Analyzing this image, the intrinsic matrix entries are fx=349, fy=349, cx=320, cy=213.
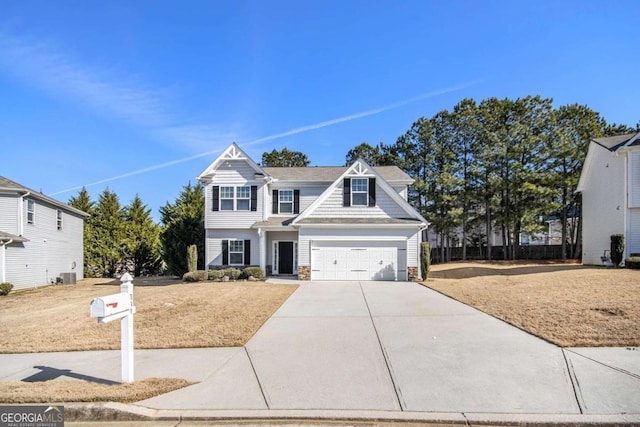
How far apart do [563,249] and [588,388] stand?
31823 mm

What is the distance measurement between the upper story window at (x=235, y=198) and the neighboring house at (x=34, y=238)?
1015cm

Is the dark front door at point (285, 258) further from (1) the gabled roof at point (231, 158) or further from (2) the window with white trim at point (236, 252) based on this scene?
(1) the gabled roof at point (231, 158)

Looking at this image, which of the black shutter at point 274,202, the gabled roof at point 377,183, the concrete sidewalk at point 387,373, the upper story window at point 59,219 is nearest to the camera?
the concrete sidewalk at point 387,373

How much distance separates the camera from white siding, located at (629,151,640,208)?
59.6 feet

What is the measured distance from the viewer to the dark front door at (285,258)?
21.5m

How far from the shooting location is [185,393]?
186 inches

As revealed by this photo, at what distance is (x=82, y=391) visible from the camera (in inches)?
183

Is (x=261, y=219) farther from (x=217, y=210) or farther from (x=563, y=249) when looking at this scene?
(x=563, y=249)

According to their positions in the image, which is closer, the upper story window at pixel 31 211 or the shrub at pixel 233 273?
the shrub at pixel 233 273

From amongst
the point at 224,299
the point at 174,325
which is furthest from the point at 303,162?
the point at 174,325

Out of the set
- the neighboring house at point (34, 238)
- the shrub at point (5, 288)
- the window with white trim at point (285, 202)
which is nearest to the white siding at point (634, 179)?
the window with white trim at point (285, 202)

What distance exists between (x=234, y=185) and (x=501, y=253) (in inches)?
1140

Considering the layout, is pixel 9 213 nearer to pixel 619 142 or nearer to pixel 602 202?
pixel 602 202

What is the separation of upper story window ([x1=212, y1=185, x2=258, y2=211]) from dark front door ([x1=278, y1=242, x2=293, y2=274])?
299 cm
